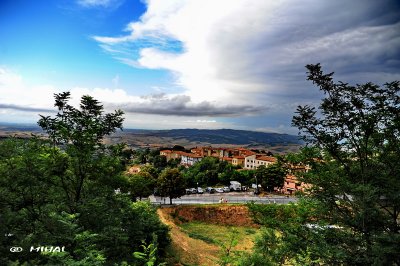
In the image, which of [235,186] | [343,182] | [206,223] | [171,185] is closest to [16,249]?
[343,182]

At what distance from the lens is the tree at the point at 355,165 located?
11.4 metres

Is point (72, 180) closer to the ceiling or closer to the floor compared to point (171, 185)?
closer to the ceiling

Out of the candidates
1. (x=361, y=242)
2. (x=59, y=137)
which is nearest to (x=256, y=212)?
(x=361, y=242)

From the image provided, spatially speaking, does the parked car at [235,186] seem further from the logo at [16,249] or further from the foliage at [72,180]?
the logo at [16,249]

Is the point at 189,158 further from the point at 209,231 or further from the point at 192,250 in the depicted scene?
the point at 192,250

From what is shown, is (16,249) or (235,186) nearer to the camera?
(16,249)

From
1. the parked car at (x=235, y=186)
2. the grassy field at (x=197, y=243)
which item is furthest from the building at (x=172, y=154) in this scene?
the grassy field at (x=197, y=243)

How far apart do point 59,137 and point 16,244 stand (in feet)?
20.2

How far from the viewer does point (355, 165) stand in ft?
43.0

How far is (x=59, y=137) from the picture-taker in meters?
13.8

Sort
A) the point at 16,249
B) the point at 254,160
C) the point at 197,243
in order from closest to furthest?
the point at 16,249, the point at 197,243, the point at 254,160

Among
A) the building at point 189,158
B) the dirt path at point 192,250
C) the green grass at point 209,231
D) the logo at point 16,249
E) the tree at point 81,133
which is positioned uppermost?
the tree at point 81,133

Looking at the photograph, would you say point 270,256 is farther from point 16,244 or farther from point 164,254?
point 164,254

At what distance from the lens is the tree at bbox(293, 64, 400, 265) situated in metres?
11.4
